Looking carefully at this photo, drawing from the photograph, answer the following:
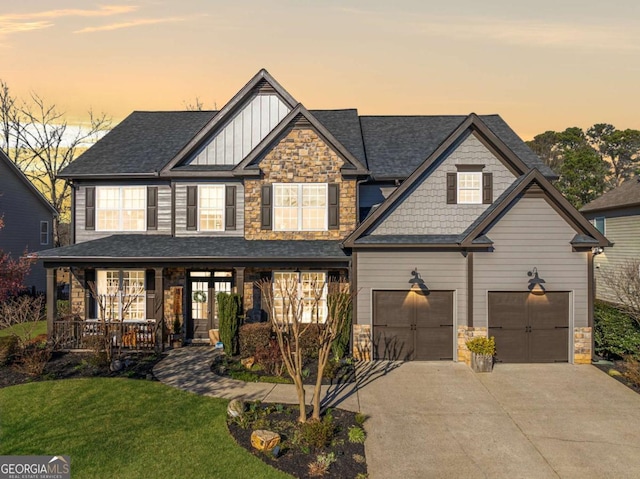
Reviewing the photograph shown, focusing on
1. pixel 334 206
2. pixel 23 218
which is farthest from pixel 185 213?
pixel 23 218

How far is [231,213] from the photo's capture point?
1845 cm

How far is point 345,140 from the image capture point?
798 inches

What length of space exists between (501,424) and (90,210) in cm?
1821

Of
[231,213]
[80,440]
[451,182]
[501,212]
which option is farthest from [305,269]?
[80,440]

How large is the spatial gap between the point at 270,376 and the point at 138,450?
506 centimetres

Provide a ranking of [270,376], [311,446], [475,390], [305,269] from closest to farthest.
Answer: [311,446]
[475,390]
[270,376]
[305,269]

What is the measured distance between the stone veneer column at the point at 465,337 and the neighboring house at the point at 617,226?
15.3 metres

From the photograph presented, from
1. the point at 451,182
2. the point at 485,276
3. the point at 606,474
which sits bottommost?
the point at 606,474

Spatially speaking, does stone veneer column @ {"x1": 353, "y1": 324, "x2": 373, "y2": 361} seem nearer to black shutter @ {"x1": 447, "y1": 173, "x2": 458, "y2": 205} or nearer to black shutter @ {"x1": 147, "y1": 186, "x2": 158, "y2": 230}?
black shutter @ {"x1": 447, "y1": 173, "x2": 458, "y2": 205}

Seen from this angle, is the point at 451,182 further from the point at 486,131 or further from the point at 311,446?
the point at 311,446

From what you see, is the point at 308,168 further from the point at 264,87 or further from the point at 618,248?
the point at 618,248

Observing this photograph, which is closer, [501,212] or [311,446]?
[311,446]

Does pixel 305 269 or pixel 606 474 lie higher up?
pixel 305 269

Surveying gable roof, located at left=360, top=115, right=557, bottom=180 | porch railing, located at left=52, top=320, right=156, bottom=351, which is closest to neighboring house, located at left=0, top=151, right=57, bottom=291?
porch railing, located at left=52, top=320, right=156, bottom=351
